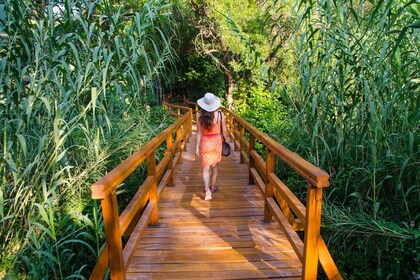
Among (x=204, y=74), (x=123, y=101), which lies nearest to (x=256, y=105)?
(x=204, y=74)

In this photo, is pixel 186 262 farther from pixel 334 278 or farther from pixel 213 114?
pixel 213 114

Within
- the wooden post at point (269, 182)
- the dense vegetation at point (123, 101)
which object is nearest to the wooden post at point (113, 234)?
the dense vegetation at point (123, 101)

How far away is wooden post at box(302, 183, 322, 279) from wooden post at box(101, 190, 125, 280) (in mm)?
1109

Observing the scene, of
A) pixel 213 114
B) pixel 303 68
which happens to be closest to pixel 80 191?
pixel 213 114

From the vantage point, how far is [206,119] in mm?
3539

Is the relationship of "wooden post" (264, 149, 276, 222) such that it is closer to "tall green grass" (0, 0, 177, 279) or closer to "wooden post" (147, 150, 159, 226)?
"wooden post" (147, 150, 159, 226)

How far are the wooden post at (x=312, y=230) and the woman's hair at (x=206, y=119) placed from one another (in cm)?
208

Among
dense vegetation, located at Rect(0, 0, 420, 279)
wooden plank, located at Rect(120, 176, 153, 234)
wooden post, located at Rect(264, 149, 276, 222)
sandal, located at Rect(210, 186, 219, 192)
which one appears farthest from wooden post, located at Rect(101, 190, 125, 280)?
sandal, located at Rect(210, 186, 219, 192)

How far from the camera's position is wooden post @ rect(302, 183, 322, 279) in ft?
5.09

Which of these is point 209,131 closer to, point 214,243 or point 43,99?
point 214,243

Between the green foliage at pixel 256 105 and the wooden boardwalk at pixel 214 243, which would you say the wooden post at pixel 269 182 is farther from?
the green foliage at pixel 256 105

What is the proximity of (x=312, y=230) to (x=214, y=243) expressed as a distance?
4.14 feet

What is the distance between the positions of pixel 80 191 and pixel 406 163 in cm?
320

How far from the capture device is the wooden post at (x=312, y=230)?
155 centimetres
